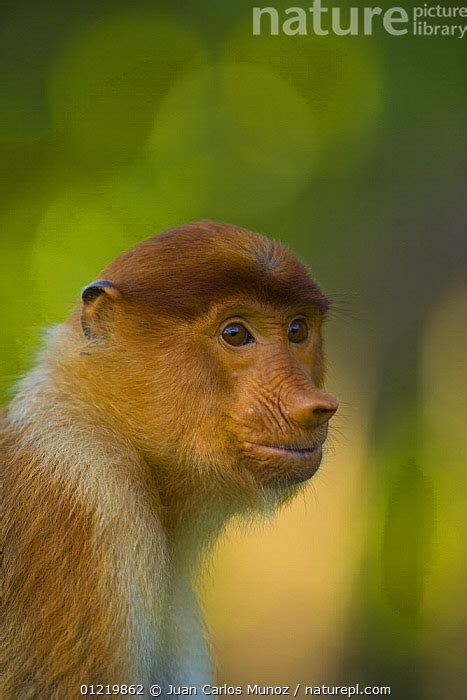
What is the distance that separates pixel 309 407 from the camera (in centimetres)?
319

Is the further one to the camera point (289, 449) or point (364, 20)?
point (364, 20)

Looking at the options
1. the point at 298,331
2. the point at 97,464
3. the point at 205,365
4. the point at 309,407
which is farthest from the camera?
the point at 298,331

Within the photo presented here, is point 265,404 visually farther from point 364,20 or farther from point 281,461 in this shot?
point 364,20

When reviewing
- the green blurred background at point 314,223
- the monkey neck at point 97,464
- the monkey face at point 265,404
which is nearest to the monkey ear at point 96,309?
the monkey neck at point 97,464

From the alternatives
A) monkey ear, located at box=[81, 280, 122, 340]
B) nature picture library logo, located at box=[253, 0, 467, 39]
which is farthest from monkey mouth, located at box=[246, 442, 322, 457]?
nature picture library logo, located at box=[253, 0, 467, 39]

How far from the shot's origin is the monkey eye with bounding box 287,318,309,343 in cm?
363

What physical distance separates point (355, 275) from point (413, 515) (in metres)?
1.40

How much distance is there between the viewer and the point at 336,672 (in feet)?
17.1

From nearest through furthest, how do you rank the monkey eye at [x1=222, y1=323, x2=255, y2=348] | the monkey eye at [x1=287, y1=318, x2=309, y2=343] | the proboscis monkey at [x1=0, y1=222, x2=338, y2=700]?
the proboscis monkey at [x1=0, y1=222, x2=338, y2=700]
the monkey eye at [x1=222, y1=323, x2=255, y2=348]
the monkey eye at [x1=287, y1=318, x2=309, y2=343]

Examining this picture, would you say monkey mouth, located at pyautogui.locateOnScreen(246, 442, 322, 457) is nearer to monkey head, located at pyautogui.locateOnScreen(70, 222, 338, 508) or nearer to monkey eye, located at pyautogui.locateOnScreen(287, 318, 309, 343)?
monkey head, located at pyautogui.locateOnScreen(70, 222, 338, 508)

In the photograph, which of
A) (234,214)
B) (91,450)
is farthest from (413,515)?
(91,450)

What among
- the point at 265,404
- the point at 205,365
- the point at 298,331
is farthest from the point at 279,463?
the point at 298,331

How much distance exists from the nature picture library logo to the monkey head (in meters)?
1.29

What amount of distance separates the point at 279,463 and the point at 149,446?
46cm
